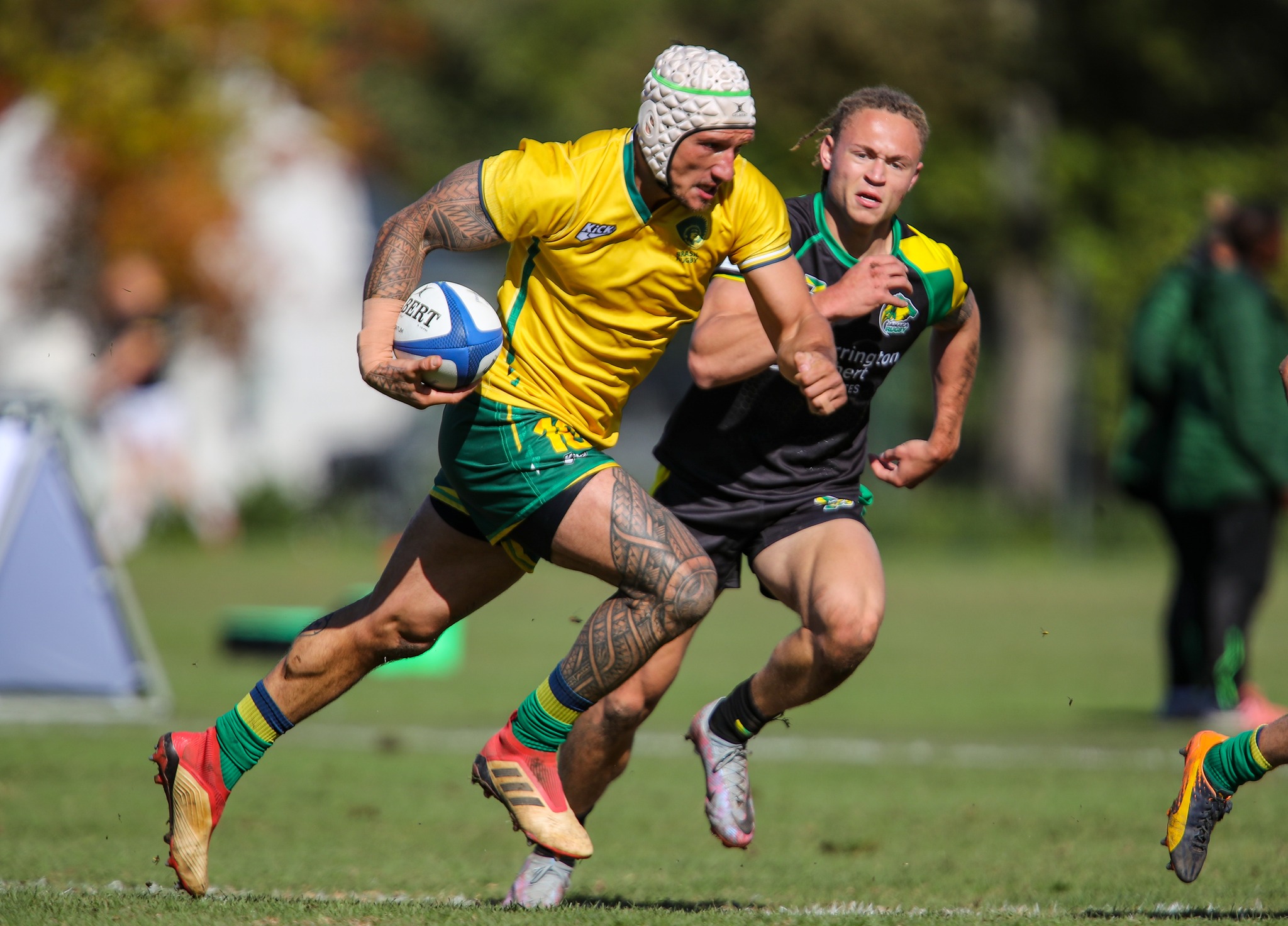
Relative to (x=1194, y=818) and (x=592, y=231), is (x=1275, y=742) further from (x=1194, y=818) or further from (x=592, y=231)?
(x=592, y=231)

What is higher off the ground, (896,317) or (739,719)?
(896,317)

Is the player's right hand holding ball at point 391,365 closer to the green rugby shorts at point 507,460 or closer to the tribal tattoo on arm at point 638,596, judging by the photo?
the green rugby shorts at point 507,460

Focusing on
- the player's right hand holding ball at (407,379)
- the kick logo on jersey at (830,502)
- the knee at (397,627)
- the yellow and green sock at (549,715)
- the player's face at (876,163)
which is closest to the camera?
the player's right hand holding ball at (407,379)

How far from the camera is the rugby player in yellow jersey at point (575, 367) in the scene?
15.8 feet

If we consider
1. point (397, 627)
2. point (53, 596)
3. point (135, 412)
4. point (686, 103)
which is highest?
point (686, 103)

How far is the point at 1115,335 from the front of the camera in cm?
2508

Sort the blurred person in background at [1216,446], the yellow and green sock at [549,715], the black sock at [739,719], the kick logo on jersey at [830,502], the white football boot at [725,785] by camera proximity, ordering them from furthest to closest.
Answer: the blurred person in background at [1216,446] → the kick logo on jersey at [830,502] → the black sock at [739,719] → the white football boot at [725,785] → the yellow and green sock at [549,715]

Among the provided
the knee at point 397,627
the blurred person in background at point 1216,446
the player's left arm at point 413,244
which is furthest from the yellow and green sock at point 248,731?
the blurred person in background at point 1216,446

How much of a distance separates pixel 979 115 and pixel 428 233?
84.8 feet

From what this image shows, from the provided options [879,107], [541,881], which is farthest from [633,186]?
[541,881]

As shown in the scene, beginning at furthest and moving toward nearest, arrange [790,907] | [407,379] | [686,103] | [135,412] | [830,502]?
[135,412] → [830,502] → [790,907] → [686,103] → [407,379]

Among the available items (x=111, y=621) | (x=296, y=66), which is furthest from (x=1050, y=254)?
(x=111, y=621)

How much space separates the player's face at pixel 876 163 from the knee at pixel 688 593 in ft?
4.48

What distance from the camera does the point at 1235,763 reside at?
4.88m
